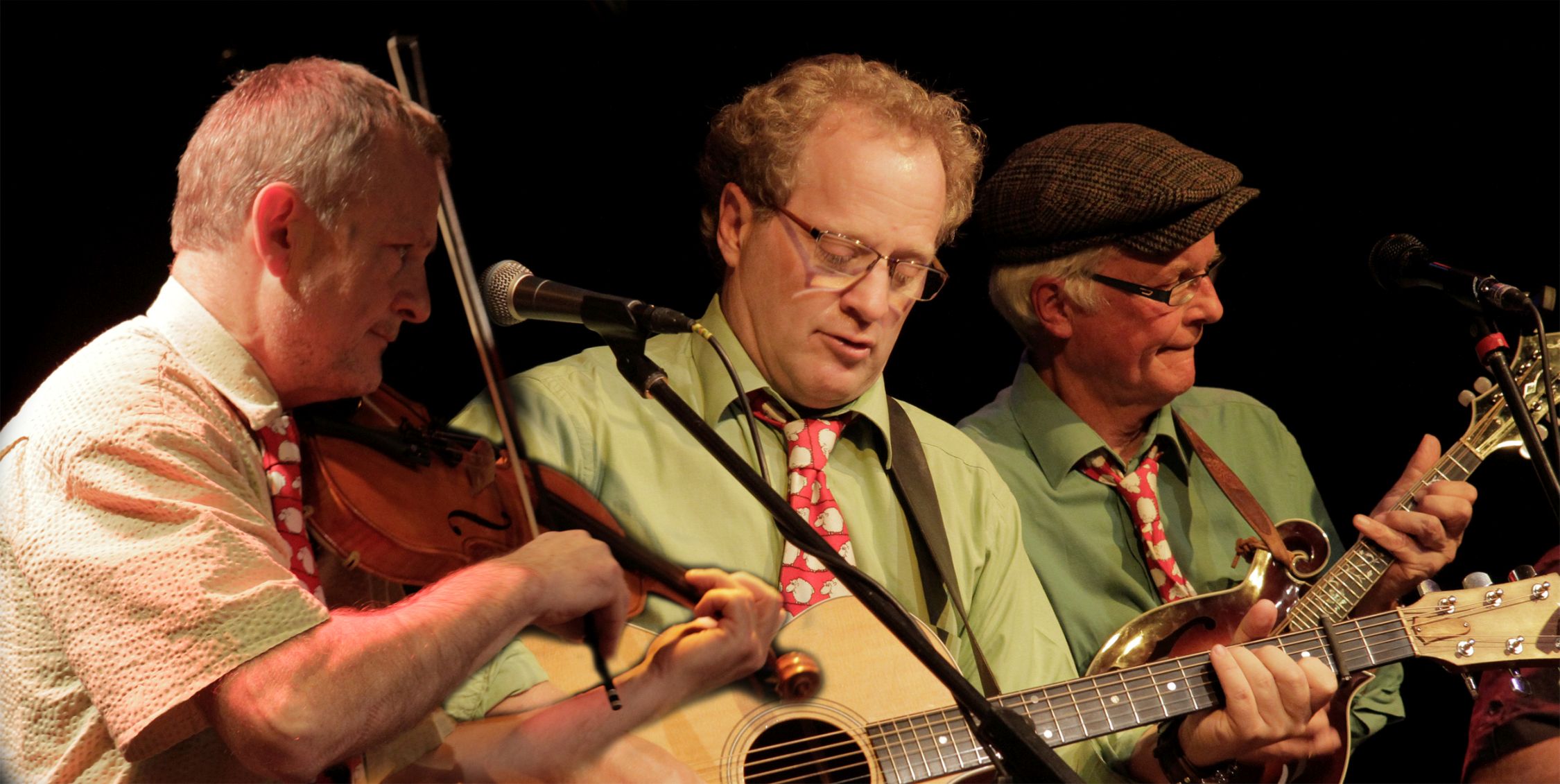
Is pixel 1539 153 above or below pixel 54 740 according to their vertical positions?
above

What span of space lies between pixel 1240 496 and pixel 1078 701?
872mm

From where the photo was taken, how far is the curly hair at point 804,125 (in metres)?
2.59

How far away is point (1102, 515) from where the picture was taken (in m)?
2.90

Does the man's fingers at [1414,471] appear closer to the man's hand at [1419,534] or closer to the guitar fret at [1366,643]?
the man's hand at [1419,534]

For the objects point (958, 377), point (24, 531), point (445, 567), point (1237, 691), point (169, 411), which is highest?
point (169, 411)

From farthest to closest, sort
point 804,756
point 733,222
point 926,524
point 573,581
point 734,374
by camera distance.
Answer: point 733,222 < point 926,524 < point 804,756 < point 734,374 < point 573,581

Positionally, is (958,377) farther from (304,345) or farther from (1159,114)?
(304,345)

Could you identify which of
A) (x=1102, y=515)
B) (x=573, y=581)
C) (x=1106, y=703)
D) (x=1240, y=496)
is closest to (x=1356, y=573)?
(x=1240, y=496)

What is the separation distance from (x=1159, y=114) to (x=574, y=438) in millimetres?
1857

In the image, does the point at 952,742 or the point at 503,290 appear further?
the point at 952,742

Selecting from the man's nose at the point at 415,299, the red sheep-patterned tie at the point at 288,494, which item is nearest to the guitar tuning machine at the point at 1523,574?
the man's nose at the point at 415,299

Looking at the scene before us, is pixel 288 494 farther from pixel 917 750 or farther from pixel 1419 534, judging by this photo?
pixel 1419 534

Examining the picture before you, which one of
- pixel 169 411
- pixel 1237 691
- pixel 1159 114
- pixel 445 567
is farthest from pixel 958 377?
pixel 169 411

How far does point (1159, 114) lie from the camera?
3266 mm
